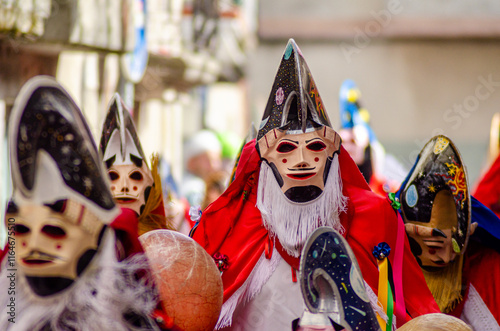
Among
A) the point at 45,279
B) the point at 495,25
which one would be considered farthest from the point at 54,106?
the point at 495,25

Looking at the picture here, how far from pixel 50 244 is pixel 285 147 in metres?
1.51

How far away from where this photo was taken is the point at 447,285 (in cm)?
395

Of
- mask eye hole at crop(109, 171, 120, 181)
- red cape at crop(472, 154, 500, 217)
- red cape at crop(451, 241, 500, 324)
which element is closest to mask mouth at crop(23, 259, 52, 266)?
mask eye hole at crop(109, 171, 120, 181)

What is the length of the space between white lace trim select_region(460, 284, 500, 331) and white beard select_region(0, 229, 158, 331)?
2151mm

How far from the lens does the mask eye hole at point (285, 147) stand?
11.6 ft

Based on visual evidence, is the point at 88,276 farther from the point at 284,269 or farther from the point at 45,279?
the point at 284,269

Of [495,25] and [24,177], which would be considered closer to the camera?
[24,177]

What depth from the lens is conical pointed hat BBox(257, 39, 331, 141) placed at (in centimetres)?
357

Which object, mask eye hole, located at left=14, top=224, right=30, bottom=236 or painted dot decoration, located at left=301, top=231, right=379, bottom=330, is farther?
painted dot decoration, located at left=301, top=231, right=379, bottom=330

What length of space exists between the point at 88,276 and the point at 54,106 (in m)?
0.57

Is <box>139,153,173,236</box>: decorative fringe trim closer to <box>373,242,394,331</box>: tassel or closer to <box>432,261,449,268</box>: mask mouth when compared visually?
<box>373,242,394,331</box>: tassel

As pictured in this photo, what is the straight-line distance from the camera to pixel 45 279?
2344mm

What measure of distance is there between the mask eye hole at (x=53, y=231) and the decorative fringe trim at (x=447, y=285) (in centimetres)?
227

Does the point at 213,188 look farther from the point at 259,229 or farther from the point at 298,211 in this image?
the point at 298,211
